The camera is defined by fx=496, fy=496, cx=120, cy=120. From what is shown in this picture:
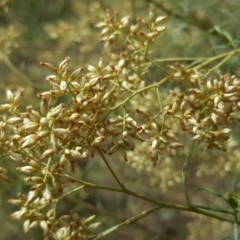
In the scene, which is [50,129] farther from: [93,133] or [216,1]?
[216,1]

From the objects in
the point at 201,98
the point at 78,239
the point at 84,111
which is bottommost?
the point at 78,239

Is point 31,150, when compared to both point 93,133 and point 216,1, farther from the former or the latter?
point 216,1

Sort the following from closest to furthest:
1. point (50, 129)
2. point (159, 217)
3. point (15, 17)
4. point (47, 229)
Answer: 1. point (50, 129)
2. point (47, 229)
3. point (159, 217)
4. point (15, 17)

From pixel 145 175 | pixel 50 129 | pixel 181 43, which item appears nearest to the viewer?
pixel 50 129

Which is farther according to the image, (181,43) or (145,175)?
(145,175)

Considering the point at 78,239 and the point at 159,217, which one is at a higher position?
the point at 78,239

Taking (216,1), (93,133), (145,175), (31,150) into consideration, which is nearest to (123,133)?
(93,133)

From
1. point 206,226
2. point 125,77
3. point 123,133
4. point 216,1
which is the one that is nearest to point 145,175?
point 206,226
